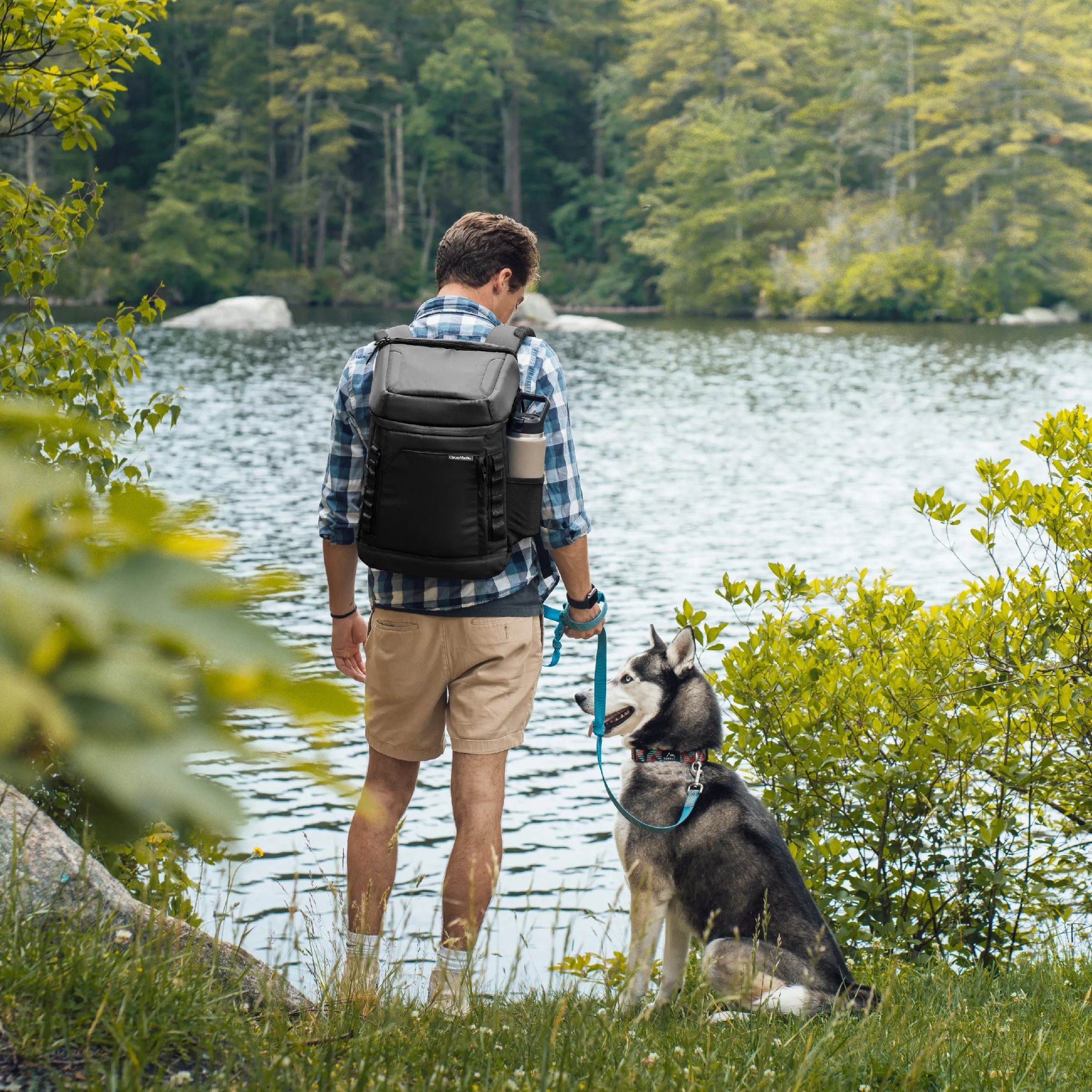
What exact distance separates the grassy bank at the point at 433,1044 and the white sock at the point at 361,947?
130 mm

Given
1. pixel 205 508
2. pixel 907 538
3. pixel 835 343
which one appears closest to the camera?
pixel 205 508

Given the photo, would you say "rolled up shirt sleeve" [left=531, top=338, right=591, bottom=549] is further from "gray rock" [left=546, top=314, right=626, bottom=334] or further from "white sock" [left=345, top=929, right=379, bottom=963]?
"gray rock" [left=546, top=314, right=626, bottom=334]

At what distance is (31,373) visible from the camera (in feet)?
12.9

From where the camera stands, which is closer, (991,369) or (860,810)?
(860,810)

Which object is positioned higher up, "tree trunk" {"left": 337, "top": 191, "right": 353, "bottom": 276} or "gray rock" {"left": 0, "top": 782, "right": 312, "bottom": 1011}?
"tree trunk" {"left": 337, "top": 191, "right": 353, "bottom": 276}

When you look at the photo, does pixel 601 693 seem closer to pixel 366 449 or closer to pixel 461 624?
pixel 461 624

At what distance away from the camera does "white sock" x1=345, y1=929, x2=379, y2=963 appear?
8.68 ft

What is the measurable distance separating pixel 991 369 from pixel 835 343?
9257 millimetres

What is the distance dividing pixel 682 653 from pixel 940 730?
946 mm

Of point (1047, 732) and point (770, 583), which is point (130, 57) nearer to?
point (1047, 732)

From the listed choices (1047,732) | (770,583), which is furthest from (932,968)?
(770,583)

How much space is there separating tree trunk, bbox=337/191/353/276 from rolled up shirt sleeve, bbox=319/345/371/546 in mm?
64372

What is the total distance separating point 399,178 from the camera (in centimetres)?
6669

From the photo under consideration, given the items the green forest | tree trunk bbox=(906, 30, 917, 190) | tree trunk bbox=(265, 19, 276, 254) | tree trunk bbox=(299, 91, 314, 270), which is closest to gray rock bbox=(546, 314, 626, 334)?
the green forest
